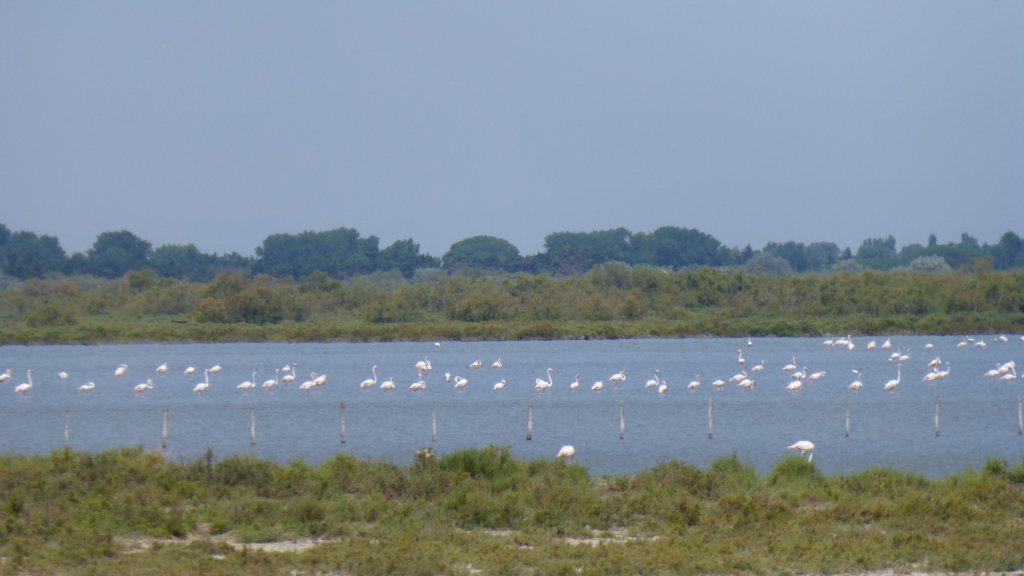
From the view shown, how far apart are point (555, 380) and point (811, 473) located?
27905 mm

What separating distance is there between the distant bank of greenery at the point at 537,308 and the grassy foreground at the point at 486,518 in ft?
189

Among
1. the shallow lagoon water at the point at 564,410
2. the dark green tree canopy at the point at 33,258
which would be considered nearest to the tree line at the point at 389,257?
the dark green tree canopy at the point at 33,258

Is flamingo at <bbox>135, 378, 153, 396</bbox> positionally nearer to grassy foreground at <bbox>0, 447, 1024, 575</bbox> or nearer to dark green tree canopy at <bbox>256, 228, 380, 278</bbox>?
grassy foreground at <bbox>0, 447, 1024, 575</bbox>

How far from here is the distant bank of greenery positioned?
77.9m

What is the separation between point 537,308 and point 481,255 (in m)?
66.6

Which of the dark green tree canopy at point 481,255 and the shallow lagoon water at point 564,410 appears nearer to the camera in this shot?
the shallow lagoon water at point 564,410

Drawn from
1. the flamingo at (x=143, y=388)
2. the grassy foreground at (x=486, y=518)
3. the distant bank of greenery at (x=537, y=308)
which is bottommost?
the grassy foreground at (x=486, y=518)

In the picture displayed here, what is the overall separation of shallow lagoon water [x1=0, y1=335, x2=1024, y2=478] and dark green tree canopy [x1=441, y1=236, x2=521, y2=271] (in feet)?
275

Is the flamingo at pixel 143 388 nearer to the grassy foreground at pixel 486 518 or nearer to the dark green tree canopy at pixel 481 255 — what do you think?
the grassy foreground at pixel 486 518

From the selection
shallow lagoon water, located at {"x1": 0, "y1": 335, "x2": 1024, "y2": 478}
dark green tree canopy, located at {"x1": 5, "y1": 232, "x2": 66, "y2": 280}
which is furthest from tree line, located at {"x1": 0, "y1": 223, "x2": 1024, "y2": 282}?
A: shallow lagoon water, located at {"x1": 0, "y1": 335, "x2": 1024, "y2": 478}

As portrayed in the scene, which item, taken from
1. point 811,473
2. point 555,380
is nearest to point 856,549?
point 811,473

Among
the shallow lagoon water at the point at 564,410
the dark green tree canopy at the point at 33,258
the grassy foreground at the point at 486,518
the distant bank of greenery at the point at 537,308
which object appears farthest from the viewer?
the dark green tree canopy at the point at 33,258

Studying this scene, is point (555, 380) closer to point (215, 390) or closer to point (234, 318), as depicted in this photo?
point (215, 390)

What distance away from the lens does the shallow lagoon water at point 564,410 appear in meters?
29.2
